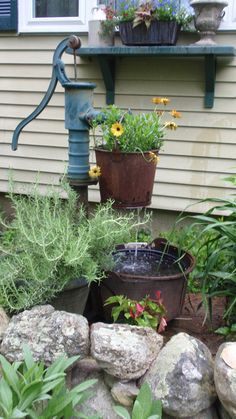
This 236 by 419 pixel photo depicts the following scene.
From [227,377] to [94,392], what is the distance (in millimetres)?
612

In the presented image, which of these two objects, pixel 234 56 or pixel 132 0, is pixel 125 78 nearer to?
pixel 132 0

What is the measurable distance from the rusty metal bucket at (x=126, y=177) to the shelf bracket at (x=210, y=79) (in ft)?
4.01

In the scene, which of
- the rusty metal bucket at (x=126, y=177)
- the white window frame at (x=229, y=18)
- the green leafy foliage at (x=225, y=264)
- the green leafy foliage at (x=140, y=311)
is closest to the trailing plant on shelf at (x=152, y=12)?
the white window frame at (x=229, y=18)

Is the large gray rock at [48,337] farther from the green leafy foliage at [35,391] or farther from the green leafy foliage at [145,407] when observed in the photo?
the green leafy foliage at [145,407]

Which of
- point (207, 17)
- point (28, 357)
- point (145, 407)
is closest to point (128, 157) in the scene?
point (28, 357)

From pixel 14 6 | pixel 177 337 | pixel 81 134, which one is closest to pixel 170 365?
pixel 177 337

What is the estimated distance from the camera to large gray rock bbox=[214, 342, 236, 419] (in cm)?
187

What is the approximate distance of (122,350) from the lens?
80.6 inches

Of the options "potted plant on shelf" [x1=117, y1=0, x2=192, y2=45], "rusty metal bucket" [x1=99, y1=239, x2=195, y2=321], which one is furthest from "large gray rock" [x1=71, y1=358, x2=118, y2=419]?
"potted plant on shelf" [x1=117, y1=0, x2=192, y2=45]

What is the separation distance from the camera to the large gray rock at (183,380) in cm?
200

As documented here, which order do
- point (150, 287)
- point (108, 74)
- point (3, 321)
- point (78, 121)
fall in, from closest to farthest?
1. point (3, 321)
2. point (150, 287)
3. point (78, 121)
4. point (108, 74)

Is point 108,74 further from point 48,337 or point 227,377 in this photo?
point 227,377

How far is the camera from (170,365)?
2051 millimetres

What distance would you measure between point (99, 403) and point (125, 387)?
0.52 ft
